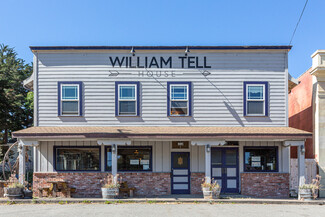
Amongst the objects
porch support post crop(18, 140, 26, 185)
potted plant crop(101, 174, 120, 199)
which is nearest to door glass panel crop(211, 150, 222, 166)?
potted plant crop(101, 174, 120, 199)

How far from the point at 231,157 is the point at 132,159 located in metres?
4.33

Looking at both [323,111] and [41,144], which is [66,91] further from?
[323,111]

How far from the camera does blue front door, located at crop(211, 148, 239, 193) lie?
544 inches

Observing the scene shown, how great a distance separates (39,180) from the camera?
44.2 feet

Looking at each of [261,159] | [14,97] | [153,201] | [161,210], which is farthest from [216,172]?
[14,97]

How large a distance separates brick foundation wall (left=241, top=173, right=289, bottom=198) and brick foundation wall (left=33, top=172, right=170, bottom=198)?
3385 millimetres

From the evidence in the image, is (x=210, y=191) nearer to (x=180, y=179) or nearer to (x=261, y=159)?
(x=180, y=179)

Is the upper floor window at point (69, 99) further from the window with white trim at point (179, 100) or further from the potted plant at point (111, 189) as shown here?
the window with white trim at point (179, 100)

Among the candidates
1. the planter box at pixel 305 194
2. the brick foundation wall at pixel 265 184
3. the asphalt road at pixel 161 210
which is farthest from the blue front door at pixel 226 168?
the planter box at pixel 305 194

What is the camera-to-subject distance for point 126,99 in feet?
45.9

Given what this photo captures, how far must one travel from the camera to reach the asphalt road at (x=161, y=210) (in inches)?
400


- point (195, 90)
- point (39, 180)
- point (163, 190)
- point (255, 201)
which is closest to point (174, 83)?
point (195, 90)

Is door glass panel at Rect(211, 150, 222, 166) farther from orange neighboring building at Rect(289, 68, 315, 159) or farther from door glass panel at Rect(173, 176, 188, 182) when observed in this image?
orange neighboring building at Rect(289, 68, 315, 159)

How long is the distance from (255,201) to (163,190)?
3784mm
